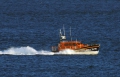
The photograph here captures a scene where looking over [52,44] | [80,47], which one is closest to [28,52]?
[80,47]

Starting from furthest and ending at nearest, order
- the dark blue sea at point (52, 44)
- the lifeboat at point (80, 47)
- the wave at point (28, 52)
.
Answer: the wave at point (28, 52) < the lifeboat at point (80, 47) < the dark blue sea at point (52, 44)

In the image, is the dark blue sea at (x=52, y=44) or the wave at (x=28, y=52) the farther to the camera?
the wave at (x=28, y=52)

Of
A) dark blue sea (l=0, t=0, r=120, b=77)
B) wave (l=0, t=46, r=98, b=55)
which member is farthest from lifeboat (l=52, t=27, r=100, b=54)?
dark blue sea (l=0, t=0, r=120, b=77)

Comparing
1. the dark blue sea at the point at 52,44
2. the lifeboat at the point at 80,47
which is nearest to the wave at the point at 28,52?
the dark blue sea at the point at 52,44

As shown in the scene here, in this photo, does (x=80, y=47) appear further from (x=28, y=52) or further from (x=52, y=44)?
(x=52, y=44)

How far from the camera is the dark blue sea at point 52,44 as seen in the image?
104 metres

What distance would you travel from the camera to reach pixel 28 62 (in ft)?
364

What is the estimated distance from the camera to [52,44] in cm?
13288

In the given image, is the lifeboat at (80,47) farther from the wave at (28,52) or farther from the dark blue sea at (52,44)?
the dark blue sea at (52,44)

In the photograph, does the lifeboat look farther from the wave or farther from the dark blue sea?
the dark blue sea

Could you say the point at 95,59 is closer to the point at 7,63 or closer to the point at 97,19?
the point at 7,63

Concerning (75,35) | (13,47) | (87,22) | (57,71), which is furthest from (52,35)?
(57,71)

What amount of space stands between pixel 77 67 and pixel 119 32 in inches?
1772

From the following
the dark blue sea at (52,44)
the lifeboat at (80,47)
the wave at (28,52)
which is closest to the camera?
the dark blue sea at (52,44)
